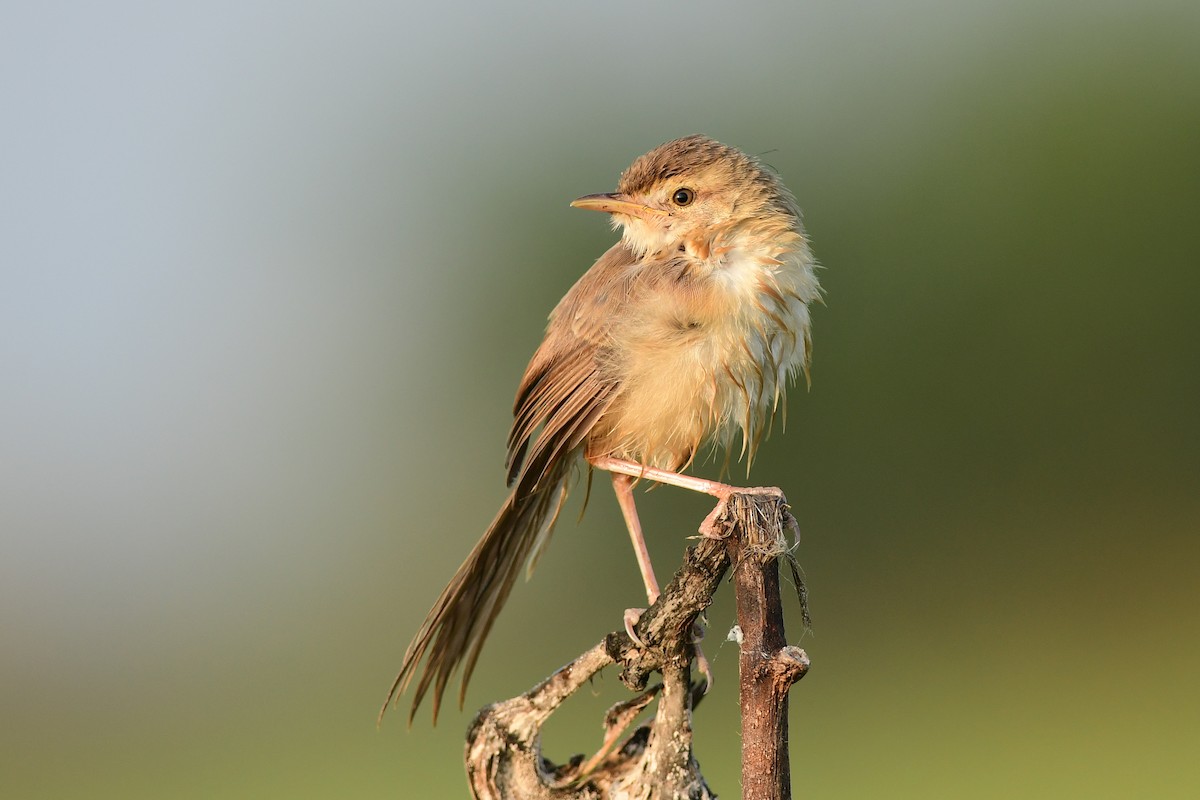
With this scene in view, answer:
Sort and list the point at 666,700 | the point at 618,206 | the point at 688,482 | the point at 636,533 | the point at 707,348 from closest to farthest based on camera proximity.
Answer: the point at 666,700 → the point at 688,482 → the point at 707,348 → the point at 636,533 → the point at 618,206

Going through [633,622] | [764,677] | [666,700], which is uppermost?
[764,677]

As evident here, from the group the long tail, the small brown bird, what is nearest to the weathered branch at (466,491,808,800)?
the long tail

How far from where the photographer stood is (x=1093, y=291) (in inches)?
455

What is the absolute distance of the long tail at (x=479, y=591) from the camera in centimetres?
377

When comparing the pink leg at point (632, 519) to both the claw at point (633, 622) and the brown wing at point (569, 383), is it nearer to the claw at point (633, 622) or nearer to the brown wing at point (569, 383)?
the brown wing at point (569, 383)

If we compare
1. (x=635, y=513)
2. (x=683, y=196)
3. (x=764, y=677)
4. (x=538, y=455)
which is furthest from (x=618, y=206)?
(x=764, y=677)

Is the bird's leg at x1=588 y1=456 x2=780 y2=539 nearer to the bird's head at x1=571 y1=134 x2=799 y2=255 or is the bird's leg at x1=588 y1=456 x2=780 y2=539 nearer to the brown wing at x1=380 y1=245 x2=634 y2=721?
the brown wing at x1=380 y1=245 x2=634 y2=721

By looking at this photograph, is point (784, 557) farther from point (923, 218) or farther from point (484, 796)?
point (923, 218)

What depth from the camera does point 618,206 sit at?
4746mm

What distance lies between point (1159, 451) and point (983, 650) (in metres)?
2.79

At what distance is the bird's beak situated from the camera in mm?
4680

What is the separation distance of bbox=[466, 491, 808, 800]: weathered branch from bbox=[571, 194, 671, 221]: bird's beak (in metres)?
1.79

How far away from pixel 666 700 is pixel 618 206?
2288 millimetres

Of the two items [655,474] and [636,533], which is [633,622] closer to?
[655,474]
